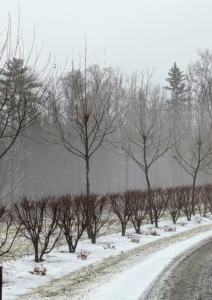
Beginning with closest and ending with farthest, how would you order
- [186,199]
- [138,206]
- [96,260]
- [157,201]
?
[96,260], [138,206], [157,201], [186,199]

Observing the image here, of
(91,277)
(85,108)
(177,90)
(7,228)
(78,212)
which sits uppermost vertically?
(177,90)

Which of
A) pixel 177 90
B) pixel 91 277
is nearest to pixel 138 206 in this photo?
pixel 91 277

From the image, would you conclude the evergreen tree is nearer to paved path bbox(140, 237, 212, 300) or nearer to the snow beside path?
the snow beside path

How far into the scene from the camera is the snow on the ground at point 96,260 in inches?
233

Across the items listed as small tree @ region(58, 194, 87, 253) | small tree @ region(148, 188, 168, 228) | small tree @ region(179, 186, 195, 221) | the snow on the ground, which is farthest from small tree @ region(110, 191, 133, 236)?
small tree @ region(179, 186, 195, 221)

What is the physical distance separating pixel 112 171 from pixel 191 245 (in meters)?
40.0

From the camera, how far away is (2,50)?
21.9 feet

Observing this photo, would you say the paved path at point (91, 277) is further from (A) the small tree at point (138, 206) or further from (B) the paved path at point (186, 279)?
(A) the small tree at point (138, 206)

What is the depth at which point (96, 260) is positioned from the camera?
8.52 meters

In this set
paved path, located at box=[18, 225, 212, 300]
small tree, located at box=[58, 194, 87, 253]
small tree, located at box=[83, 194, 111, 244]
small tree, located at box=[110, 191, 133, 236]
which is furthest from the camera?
small tree, located at box=[110, 191, 133, 236]

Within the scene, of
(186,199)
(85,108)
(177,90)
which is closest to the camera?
(85,108)

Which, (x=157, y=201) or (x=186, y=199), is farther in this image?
(x=186, y=199)

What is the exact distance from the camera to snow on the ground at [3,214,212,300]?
5914mm

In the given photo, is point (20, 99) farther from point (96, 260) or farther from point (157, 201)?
point (157, 201)
